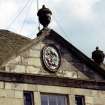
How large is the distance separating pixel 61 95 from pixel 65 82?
668 millimetres

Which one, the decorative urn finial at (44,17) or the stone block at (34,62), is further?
the decorative urn finial at (44,17)

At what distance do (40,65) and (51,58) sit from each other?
0.82 m

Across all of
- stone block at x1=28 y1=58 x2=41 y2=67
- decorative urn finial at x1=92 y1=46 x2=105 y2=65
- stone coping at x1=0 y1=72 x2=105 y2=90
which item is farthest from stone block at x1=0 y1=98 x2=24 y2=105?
decorative urn finial at x1=92 y1=46 x2=105 y2=65

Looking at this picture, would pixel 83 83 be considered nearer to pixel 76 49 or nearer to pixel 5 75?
pixel 76 49

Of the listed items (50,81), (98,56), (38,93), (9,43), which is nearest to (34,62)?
(50,81)

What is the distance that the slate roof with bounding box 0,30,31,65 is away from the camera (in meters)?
34.2

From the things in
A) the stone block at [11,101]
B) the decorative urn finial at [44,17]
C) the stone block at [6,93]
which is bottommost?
the stone block at [11,101]

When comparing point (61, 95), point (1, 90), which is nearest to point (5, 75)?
point (1, 90)

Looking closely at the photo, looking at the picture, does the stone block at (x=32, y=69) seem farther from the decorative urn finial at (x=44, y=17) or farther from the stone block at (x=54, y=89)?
the decorative urn finial at (x=44, y=17)

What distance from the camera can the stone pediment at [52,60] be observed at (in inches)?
1340

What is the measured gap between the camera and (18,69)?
33.8 metres

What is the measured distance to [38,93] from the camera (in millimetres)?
34094

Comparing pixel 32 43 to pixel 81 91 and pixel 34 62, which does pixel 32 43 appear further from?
pixel 81 91

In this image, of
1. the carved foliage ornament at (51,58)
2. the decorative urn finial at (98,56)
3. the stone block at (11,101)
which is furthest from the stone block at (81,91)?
the stone block at (11,101)
